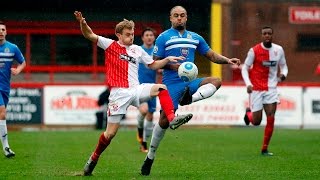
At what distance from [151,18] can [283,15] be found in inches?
245

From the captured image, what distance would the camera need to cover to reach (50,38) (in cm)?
3491

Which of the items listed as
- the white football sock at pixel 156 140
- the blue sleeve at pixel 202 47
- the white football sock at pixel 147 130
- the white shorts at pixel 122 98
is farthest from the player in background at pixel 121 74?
the white football sock at pixel 147 130

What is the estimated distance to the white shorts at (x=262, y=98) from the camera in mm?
16391

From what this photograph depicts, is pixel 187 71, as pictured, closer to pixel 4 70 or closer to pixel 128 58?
pixel 128 58

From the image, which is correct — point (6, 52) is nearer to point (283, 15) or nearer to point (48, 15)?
point (48, 15)

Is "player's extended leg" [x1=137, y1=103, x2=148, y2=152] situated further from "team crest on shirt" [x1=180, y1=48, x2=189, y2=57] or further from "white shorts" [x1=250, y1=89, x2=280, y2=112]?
"team crest on shirt" [x1=180, y1=48, x2=189, y2=57]

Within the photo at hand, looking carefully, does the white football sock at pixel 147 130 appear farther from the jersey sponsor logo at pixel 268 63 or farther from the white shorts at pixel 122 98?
the white shorts at pixel 122 98

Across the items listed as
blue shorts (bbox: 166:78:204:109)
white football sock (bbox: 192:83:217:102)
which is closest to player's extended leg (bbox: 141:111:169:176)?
blue shorts (bbox: 166:78:204:109)

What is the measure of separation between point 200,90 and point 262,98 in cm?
448

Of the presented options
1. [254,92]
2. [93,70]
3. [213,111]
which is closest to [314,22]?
[93,70]

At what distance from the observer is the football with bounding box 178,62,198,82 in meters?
11.8

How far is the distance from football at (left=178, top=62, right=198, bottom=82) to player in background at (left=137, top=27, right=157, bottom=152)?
4986 millimetres

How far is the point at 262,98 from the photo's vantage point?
1648 cm

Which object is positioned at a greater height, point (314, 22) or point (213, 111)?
point (314, 22)
